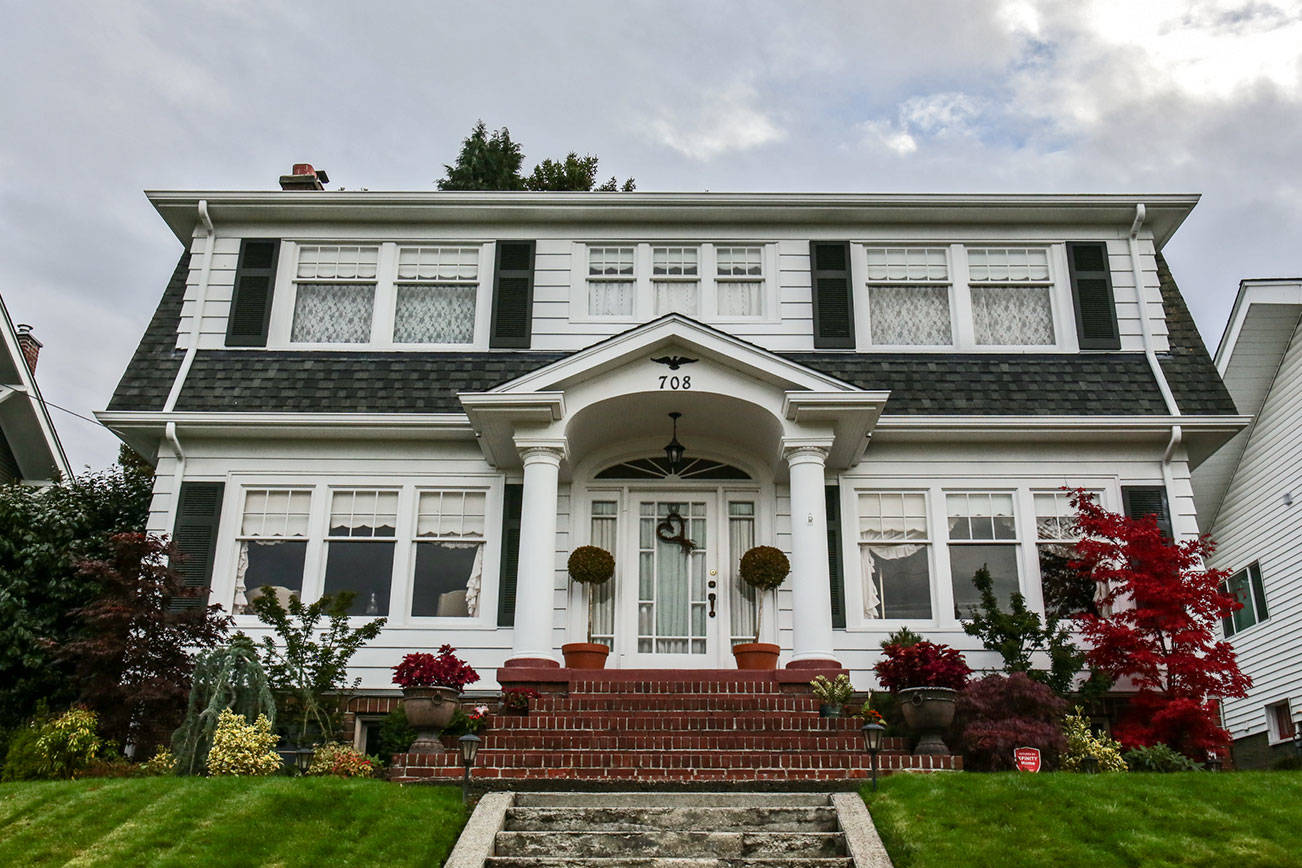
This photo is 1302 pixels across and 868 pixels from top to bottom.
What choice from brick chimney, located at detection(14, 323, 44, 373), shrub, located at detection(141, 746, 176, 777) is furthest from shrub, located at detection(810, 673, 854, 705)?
brick chimney, located at detection(14, 323, 44, 373)

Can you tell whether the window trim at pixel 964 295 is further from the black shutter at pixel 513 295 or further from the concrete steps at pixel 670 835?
the concrete steps at pixel 670 835

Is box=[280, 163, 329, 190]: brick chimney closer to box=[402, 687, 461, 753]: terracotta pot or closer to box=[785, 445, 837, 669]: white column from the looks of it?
box=[785, 445, 837, 669]: white column

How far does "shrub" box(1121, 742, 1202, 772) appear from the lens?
10727 millimetres

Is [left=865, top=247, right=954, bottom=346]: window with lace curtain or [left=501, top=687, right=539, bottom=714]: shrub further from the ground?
[left=865, top=247, right=954, bottom=346]: window with lace curtain

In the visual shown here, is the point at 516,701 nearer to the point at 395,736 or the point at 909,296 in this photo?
the point at 395,736

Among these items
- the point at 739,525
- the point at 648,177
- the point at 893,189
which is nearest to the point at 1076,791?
the point at 739,525

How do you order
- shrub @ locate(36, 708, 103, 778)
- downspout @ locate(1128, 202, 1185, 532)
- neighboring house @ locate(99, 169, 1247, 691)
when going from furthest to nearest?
downspout @ locate(1128, 202, 1185, 532)
neighboring house @ locate(99, 169, 1247, 691)
shrub @ locate(36, 708, 103, 778)

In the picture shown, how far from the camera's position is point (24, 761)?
10625 millimetres

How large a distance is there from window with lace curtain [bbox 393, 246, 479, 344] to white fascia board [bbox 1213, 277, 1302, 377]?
9731 mm

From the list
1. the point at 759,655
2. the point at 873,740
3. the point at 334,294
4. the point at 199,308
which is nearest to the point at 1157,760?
the point at 873,740

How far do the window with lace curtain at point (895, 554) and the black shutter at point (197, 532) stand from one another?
736cm

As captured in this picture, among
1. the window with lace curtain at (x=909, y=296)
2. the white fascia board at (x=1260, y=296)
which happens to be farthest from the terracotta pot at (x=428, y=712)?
the white fascia board at (x=1260, y=296)

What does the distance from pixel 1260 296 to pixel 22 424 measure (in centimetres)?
1748

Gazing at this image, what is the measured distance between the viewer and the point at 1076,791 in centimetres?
868
